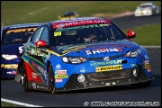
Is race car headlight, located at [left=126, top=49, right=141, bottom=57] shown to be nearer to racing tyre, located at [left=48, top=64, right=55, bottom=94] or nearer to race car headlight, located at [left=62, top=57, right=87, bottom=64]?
race car headlight, located at [left=62, top=57, right=87, bottom=64]

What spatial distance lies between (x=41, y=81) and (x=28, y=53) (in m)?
1.10

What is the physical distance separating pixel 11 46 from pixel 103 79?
6.61 metres

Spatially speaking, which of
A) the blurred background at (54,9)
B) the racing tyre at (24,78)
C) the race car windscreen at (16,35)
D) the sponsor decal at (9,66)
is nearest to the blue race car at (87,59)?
the racing tyre at (24,78)

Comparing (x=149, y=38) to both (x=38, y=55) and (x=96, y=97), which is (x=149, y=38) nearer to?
(x=38, y=55)

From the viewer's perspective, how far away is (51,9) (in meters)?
86.0

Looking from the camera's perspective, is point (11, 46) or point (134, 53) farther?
point (11, 46)

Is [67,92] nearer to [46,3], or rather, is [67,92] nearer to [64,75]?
[64,75]

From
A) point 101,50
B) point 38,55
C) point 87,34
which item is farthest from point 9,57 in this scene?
point 101,50

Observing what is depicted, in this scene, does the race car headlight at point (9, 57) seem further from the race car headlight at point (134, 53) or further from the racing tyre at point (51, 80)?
the race car headlight at point (134, 53)

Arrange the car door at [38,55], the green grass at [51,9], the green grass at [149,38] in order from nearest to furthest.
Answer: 1. the car door at [38,55]
2. the green grass at [149,38]
3. the green grass at [51,9]

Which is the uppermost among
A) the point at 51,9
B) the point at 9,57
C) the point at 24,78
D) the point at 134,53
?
the point at 51,9

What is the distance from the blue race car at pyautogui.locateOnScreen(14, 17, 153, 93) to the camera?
32.4 feet

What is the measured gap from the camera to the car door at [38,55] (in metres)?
10.8

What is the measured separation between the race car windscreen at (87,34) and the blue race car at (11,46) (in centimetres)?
389
